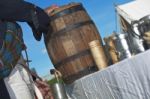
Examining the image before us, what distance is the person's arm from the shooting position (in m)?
3.39

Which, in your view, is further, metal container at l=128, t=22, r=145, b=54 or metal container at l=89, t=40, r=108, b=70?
metal container at l=89, t=40, r=108, b=70

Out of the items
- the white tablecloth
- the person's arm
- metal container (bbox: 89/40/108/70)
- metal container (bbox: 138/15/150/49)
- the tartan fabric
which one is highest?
the person's arm

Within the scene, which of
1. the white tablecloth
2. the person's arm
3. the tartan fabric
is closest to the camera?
the white tablecloth

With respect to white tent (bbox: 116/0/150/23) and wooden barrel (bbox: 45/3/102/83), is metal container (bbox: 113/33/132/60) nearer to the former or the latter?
wooden barrel (bbox: 45/3/102/83)

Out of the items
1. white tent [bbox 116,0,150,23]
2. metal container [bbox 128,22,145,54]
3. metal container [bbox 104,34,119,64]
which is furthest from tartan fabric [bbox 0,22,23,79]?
white tent [bbox 116,0,150,23]

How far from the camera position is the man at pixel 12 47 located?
3.06 m

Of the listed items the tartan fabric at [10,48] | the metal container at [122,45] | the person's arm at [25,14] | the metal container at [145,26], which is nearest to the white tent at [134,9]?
the person's arm at [25,14]

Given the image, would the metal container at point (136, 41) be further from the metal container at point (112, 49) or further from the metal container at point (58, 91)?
the metal container at point (58, 91)

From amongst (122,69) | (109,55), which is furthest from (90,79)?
(122,69)

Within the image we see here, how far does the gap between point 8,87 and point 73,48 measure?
942 millimetres

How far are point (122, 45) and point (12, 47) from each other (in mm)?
864

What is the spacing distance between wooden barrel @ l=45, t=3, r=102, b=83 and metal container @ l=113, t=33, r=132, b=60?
588 millimetres

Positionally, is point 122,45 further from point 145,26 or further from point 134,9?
point 134,9

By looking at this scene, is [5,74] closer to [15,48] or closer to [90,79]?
[15,48]
